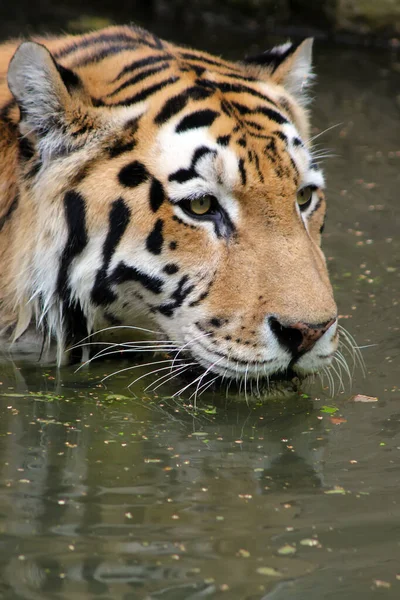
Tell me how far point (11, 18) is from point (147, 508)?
834 centimetres

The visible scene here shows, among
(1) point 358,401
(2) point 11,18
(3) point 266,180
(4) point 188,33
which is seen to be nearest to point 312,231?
(3) point 266,180

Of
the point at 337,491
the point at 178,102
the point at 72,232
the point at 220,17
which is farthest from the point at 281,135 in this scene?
the point at 220,17

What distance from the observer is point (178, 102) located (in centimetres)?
362

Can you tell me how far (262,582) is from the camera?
2.41 metres

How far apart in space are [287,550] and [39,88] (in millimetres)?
1702

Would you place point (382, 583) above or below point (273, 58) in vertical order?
below

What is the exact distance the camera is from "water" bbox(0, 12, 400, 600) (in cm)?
243

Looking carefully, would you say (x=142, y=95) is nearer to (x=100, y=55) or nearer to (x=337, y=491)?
(x=100, y=55)

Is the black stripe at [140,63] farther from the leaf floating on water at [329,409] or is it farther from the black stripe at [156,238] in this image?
the leaf floating on water at [329,409]

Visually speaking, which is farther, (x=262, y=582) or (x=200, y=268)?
(x=200, y=268)

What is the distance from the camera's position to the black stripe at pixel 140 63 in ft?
12.2

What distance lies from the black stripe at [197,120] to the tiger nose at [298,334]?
739mm

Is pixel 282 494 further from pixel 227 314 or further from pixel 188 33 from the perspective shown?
pixel 188 33

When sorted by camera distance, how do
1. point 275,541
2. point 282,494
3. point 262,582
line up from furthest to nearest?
point 282,494 < point 275,541 < point 262,582
